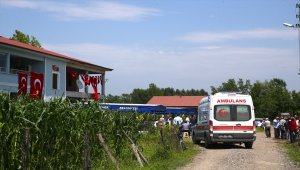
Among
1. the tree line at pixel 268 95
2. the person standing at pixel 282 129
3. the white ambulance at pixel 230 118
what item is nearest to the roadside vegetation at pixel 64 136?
the white ambulance at pixel 230 118

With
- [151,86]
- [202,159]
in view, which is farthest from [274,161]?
[151,86]

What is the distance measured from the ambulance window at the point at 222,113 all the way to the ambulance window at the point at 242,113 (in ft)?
1.49

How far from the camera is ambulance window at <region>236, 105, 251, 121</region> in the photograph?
Result: 76.8 feet

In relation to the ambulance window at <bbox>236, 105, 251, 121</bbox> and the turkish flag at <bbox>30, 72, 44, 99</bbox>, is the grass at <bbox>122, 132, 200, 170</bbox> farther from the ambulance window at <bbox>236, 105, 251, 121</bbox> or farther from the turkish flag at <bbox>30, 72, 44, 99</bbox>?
the turkish flag at <bbox>30, 72, 44, 99</bbox>

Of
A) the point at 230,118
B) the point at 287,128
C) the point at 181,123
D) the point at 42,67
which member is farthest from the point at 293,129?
the point at 42,67

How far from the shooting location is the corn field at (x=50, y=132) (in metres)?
9.88

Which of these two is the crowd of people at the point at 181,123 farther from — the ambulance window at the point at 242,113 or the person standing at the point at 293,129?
the person standing at the point at 293,129

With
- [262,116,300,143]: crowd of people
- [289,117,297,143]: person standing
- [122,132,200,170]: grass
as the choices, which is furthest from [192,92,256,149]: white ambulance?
[262,116,300,143]: crowd of people

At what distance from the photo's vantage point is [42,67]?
4222 cm

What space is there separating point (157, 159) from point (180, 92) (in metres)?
168

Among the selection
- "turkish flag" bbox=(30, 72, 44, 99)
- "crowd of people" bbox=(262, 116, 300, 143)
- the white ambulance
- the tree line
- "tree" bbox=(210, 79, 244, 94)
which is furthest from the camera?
"tree" bbox=(210, 79, 244, 94)

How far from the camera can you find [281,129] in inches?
1366

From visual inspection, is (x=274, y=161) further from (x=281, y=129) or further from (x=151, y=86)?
(x=151, y=86)

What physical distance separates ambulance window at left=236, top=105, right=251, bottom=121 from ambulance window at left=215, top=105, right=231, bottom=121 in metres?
0.45
